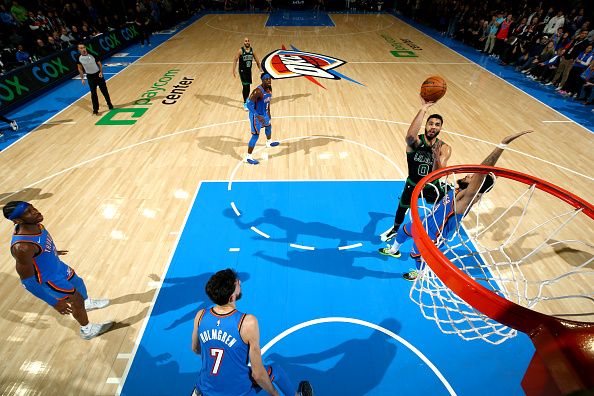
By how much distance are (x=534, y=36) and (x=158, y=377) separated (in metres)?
16.8

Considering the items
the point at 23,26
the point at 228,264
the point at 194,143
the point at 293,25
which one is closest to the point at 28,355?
the point at 228,264

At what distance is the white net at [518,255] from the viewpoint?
13.3 ft

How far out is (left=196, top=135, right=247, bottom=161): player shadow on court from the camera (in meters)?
7.68

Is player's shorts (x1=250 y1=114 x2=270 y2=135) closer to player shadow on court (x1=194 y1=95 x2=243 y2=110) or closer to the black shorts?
player shadow on court (x1=194 y1=95 x2=243 y2=110)

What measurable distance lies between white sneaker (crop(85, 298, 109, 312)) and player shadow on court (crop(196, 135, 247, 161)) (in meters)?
4.03

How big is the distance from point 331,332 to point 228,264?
1.79m

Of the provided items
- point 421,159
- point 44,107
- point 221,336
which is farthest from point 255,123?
point 44,107

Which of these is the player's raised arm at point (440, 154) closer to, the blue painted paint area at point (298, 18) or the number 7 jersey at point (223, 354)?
the number 7 jersey at point (223, 354)

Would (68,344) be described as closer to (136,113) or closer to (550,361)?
(550,361)

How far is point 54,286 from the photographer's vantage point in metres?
3.40

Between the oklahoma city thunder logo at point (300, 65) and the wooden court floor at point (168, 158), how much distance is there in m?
0.58

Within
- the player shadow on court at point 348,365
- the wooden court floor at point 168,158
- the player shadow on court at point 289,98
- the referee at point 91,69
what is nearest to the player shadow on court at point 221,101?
the wooden court floor at point 168,158

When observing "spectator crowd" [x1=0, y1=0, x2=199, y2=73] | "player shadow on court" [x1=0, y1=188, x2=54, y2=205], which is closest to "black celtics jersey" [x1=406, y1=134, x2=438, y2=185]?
"player shadow on court" [x1=0, y1=188, x2=54, y2=205]

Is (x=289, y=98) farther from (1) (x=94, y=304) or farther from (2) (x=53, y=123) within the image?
(1) (x=94, y=304)
